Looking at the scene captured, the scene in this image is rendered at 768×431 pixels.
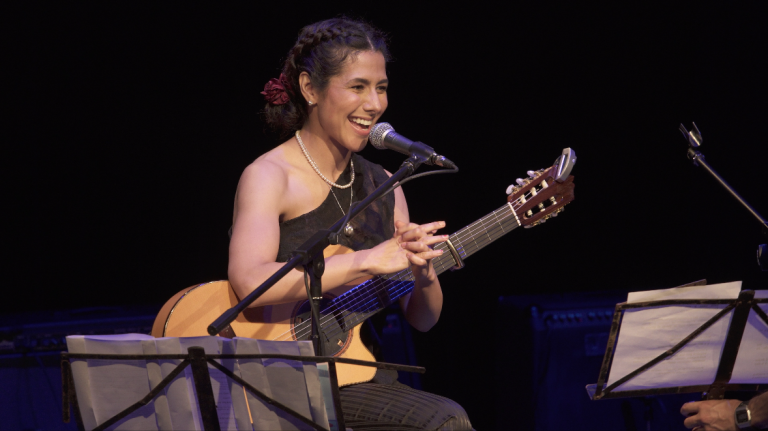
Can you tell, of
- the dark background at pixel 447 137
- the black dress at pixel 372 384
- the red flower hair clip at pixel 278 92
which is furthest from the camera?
the dark background at pixel 447 137

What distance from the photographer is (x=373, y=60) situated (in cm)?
258

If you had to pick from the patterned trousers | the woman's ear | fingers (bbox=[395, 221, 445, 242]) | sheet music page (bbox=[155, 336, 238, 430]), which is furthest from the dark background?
sheet music page (bbox=[155, 336, 238, 430])

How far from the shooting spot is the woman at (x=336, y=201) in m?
2.25

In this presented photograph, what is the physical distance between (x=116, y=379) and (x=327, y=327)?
34.4 inches

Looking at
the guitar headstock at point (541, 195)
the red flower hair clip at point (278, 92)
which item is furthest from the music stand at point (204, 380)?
the red flower hair clip at point (278, 92)

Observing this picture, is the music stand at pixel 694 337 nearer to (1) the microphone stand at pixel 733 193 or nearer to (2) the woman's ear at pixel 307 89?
(1) the microphone stand at pixel 733 193

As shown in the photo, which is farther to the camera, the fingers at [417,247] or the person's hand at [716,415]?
the person's hand at [716,415]

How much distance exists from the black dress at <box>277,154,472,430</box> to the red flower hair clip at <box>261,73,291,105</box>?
41 centimetres

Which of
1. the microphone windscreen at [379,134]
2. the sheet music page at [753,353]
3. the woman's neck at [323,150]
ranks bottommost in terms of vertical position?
the sheet music page at [753,353]

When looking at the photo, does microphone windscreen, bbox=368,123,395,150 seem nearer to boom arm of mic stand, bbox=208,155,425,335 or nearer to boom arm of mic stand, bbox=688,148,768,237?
boom arm of mic stand, bbox=208,155,425,335

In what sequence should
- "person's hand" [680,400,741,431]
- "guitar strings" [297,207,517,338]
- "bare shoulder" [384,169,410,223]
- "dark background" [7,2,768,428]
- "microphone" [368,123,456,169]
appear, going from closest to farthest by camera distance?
"microphone" [368,123,456,169] < "person's hand" [680,400,741,431] < "guitar strings" [297,207,517,338] < "bare shoulder" [384,169,410,223] < "dark background" [7,2,768,428]

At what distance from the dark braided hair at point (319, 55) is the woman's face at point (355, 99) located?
1.4 inches

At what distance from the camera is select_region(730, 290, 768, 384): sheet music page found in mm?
2121

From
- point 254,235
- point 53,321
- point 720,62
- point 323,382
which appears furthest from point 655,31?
point 53,321
